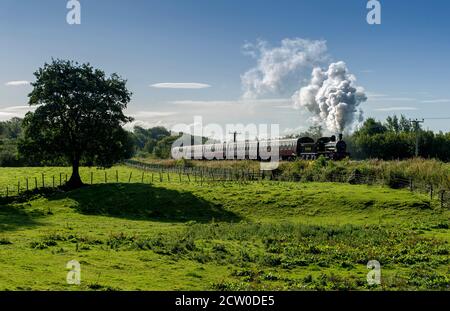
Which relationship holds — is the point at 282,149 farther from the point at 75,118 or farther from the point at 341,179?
the point at 75,118

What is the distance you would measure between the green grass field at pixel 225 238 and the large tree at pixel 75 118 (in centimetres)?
565

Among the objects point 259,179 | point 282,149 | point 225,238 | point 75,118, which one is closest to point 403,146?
point 282,149

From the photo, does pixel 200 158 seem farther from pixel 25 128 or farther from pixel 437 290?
pixel 437 290

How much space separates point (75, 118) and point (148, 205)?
18207mm

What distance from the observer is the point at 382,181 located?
163 feet

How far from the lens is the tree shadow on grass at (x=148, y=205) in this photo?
1718 inches

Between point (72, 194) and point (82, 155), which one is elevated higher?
point (82, 155)

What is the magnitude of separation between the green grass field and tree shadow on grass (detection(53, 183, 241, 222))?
0.38ft

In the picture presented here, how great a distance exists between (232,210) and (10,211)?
20676mm

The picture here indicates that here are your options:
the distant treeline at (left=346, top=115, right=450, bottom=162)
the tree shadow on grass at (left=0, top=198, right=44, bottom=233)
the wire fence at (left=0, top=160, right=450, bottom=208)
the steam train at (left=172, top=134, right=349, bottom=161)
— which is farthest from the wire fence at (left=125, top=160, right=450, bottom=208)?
the distant treeline at (left=346, top=115, right=450, bottom=162)

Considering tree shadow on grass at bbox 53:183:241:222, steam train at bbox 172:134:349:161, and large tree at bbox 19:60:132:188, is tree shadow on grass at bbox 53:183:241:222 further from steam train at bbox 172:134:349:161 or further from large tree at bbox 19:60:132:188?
steam train at bbox 172:134:349:161

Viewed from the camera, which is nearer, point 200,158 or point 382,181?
point 382,181

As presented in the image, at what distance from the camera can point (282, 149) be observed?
7681cm
